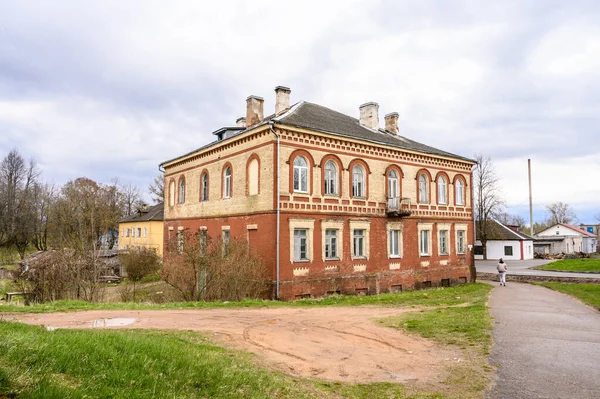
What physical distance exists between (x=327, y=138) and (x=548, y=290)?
15.2 meters

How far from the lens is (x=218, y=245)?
58.4 feet

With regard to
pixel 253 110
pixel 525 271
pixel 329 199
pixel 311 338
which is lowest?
pixel 525 271

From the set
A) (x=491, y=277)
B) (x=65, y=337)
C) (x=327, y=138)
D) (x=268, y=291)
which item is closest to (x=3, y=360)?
(x=65, y=337)

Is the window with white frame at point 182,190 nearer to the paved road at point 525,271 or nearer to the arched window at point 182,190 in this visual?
the arched window at point 182,190

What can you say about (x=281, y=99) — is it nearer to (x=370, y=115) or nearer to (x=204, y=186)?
(x=370, y=115)

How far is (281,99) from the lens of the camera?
2345cm

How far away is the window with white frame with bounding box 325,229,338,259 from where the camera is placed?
68.8 ft

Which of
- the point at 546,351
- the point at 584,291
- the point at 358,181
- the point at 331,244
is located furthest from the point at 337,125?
the point at 546,351

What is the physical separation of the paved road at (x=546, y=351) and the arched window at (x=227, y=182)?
14.2 metres

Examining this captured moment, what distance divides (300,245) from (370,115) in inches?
435

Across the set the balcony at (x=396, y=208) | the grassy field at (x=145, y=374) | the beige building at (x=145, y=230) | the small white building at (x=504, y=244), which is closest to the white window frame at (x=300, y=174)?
the balcony at (x=396, y=208)

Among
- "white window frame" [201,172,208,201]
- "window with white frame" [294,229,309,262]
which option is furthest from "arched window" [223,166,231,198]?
"window with white frame" [294,229,309,262]

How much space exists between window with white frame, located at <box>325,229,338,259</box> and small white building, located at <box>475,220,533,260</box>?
122ft

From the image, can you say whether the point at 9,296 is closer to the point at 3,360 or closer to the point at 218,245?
the point at 218,245
